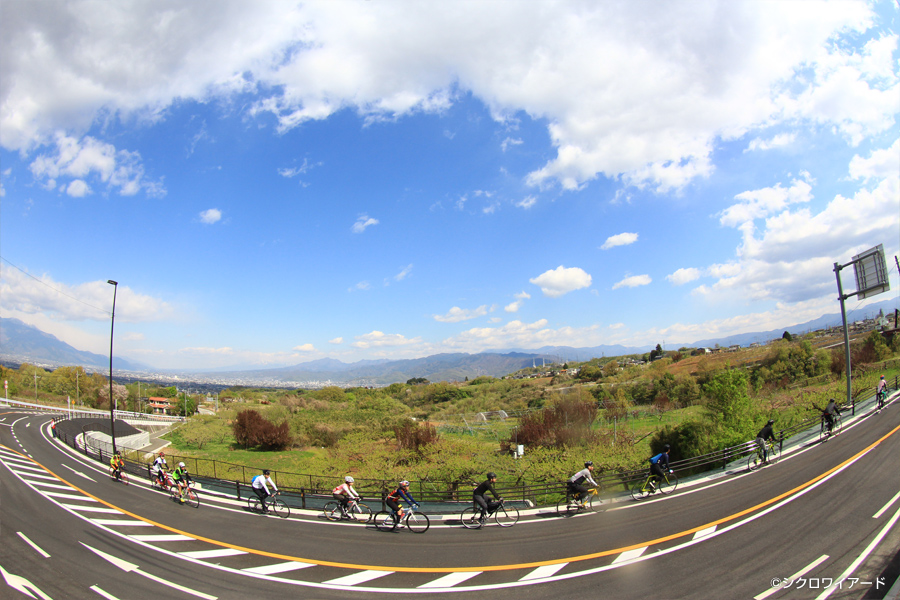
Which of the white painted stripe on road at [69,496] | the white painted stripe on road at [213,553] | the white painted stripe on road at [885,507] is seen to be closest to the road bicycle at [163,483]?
the white painted stripe on road at [69,496]

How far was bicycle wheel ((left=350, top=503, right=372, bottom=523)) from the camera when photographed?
50.5 feet

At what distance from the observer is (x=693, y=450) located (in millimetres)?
26406

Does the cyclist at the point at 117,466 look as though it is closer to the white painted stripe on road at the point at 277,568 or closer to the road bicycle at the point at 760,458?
the white painted stripe on road at the point at 277,568

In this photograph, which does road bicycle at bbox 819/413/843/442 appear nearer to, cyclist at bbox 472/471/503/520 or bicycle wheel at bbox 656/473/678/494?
bicycle wheel at bbox 656/473/678/494

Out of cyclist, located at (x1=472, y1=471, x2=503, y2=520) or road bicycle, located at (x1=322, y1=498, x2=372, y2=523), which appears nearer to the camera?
cyclist, located at (x1=472, y1=471, x2=503, y2=520)

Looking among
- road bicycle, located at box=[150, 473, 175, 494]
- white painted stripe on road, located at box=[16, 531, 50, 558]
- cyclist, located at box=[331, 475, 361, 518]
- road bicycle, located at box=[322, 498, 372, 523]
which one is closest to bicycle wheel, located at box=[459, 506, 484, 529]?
road bicycle, located at box=[322, 498, 372, 523]

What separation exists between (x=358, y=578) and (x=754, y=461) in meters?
→ 19.1

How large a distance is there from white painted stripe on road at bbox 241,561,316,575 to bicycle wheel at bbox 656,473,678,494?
13.8 m

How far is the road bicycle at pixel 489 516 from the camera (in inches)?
540

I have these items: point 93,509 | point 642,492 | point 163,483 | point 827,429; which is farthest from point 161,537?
point 827,429

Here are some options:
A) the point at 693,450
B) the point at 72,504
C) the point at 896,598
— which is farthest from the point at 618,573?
the point at 72,504

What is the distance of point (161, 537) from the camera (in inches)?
564

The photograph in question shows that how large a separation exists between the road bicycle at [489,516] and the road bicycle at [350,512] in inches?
153

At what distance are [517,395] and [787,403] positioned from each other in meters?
70.2
